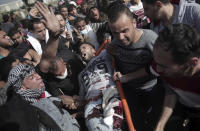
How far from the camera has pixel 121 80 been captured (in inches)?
82.3

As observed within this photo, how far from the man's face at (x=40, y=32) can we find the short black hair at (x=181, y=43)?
2.81 m

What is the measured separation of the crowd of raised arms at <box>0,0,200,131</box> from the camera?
52.7 inches

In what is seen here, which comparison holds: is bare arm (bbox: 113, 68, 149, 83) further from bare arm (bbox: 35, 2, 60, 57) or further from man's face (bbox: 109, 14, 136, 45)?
bare arm (bbox: 35, 2, 60, 57)

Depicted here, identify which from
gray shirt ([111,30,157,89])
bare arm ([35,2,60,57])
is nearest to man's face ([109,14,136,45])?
gray shirt ([111,30,157,89])

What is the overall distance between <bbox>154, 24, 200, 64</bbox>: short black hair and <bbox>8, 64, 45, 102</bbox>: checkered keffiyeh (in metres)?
1.67

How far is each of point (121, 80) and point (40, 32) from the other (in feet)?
7.35

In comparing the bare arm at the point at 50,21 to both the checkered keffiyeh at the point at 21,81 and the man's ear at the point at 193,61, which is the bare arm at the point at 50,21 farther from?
the man's ear at the point at 193,61

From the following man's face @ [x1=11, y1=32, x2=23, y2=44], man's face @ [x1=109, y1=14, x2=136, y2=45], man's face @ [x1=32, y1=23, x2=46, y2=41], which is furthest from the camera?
man's face @ [x1=11, y1=32, x2=23, y2=44]

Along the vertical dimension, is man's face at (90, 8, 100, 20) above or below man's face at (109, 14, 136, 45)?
below

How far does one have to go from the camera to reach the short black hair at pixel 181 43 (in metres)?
1.29

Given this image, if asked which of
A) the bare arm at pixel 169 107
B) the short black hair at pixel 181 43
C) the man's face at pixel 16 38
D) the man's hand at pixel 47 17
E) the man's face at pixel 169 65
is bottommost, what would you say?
the man's face at pixel 16 38

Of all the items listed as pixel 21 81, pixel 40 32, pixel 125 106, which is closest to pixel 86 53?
pixel 40 32

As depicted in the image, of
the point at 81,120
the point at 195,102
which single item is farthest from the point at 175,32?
the point at 81,120

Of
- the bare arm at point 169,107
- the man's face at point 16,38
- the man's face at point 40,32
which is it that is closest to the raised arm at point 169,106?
the bare arm at point 169,107
